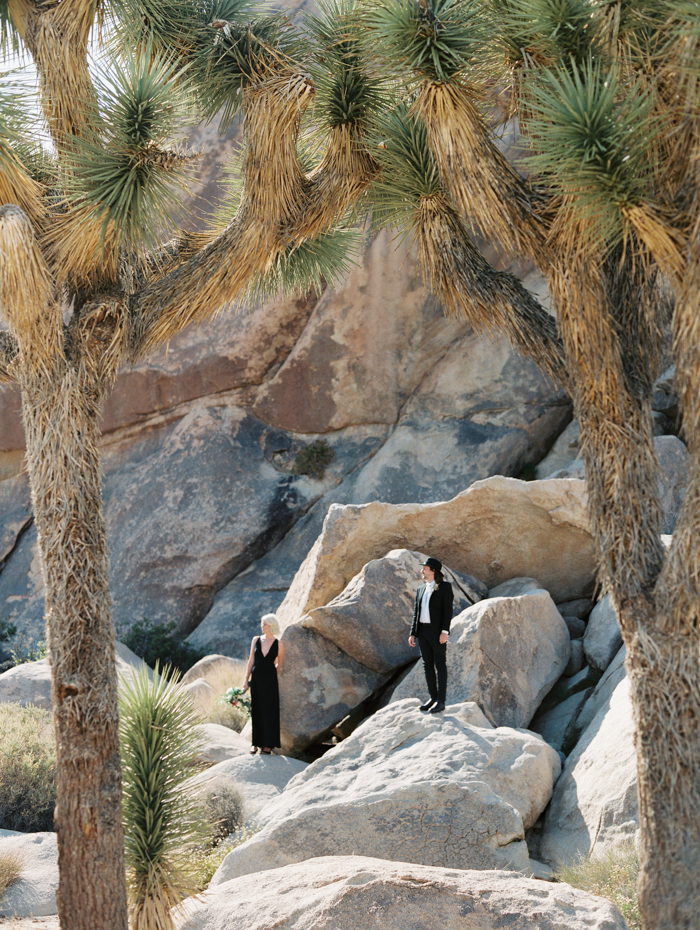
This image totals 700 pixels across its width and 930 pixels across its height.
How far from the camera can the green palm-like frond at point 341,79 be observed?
5.96m

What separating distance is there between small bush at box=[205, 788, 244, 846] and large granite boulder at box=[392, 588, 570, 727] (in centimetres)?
181

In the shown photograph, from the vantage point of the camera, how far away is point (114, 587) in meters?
15.2

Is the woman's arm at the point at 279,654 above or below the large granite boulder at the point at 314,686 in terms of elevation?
above

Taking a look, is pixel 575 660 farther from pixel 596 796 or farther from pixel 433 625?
pixel 596 796

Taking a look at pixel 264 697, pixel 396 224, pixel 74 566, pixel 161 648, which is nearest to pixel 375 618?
pixel 264 697

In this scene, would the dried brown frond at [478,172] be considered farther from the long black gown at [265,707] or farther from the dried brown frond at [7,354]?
the long black gown at [265,707]

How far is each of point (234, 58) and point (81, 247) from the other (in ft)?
6.30

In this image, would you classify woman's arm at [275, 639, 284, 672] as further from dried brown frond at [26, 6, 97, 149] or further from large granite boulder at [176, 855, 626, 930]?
dried brown frond at [26, 6, 97, 149]

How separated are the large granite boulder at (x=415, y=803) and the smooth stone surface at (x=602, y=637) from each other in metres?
2.22

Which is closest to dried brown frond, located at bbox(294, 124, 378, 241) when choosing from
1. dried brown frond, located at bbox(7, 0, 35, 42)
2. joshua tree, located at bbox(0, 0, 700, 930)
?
joshua tree, located at bbox(0, 0, 700, 930)

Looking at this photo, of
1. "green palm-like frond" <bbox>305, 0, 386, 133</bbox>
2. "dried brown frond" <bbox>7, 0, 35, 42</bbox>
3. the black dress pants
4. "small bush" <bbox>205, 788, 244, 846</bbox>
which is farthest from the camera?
"small bush" <bbox>205, 788, 244, 846</bbox>

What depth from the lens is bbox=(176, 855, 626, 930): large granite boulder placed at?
13.0 ft

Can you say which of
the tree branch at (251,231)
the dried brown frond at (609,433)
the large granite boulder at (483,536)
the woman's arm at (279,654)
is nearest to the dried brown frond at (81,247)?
the tree branch at (251,231)

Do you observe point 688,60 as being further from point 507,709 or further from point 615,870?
point 507,709
